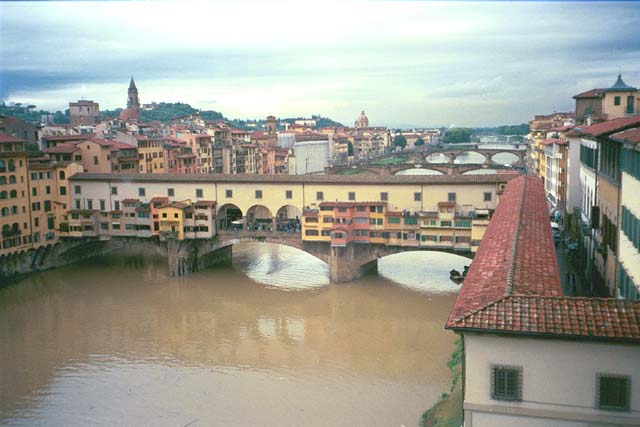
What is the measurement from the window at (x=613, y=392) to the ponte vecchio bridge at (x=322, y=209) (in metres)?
15.5

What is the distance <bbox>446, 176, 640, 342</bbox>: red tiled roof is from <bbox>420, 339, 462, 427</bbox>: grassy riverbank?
297cm

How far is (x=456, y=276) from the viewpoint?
23.1 meters

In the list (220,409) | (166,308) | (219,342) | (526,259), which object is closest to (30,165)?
(166,308)

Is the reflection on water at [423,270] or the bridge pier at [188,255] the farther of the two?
the bridge pier at [188,255]

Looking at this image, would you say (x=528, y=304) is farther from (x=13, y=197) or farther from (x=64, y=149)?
(x=64, y=149)

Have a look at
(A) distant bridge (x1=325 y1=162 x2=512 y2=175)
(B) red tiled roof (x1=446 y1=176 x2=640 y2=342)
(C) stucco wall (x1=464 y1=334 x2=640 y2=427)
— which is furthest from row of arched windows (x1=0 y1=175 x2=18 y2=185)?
(A) distant bridge (x1=325 y1=162 x2=512 y2=175)

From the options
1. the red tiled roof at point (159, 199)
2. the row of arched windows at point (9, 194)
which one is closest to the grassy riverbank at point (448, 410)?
the red tiled roof at point (159, 199)

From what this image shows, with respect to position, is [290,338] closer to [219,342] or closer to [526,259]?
[219,342]

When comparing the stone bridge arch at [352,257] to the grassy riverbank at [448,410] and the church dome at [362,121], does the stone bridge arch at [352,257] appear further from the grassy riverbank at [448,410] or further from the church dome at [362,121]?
the church dome at [362,121]

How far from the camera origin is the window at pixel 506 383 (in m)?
7.02

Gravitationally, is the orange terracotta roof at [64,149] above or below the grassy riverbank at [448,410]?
above

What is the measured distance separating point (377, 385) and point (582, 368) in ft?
26.9

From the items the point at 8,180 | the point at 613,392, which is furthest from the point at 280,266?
the point at 613,392

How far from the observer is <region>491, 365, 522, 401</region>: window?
7.02 meters
